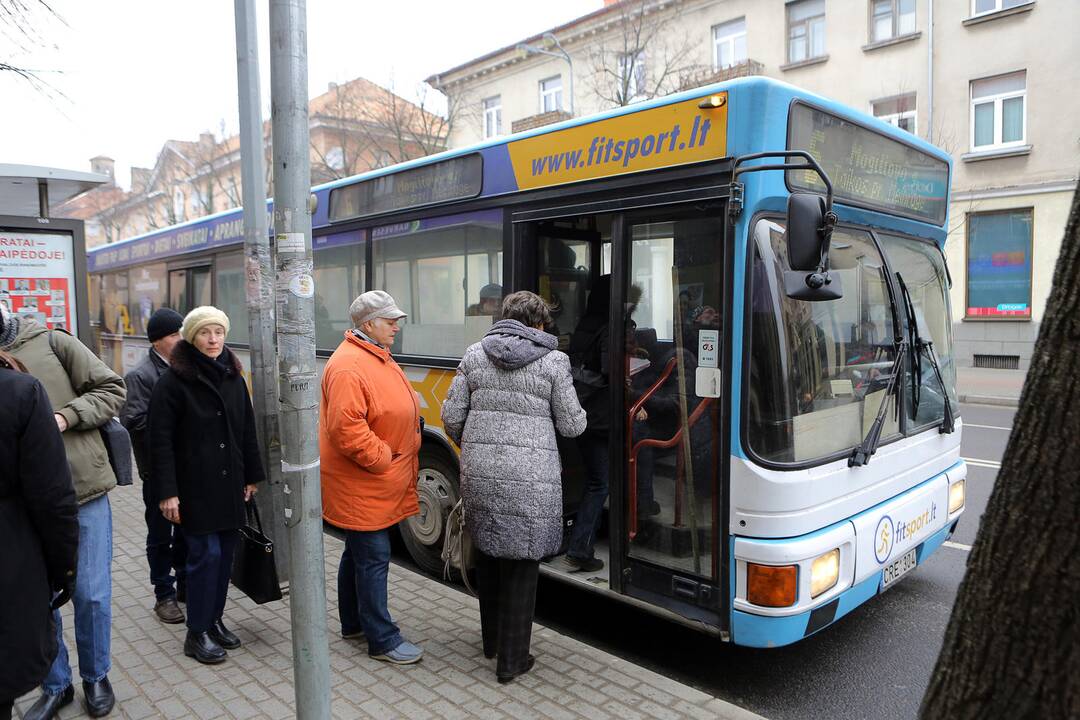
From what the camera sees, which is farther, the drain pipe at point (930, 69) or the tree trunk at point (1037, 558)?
the drain pipe at point (930, 69)

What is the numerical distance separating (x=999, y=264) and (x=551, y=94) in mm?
16803

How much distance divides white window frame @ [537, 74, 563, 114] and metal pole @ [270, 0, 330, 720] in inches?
1068

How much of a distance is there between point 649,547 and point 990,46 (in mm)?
19743

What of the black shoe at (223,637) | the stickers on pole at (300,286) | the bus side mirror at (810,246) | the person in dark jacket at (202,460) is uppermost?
the bus side mirror at (810,246)

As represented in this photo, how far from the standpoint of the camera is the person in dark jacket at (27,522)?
241cm

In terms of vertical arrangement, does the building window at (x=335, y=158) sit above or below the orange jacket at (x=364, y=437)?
above

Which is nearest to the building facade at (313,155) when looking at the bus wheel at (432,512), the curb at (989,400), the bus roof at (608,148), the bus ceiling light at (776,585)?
the bus roof at (608,148)

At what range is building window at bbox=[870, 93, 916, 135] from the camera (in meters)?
20.1

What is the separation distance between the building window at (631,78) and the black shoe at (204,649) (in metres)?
18.9

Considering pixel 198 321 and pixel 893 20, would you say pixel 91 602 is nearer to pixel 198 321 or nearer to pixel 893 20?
pixel 198 321

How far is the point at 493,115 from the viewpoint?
31.6m

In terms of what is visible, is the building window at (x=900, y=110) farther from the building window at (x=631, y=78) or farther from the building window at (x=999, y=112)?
the building window at (x=631, y=78)

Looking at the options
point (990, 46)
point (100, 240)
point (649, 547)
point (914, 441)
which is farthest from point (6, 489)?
point (100, 240)

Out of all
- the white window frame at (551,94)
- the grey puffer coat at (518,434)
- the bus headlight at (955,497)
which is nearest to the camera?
the grey puffer coat at (518,434)
